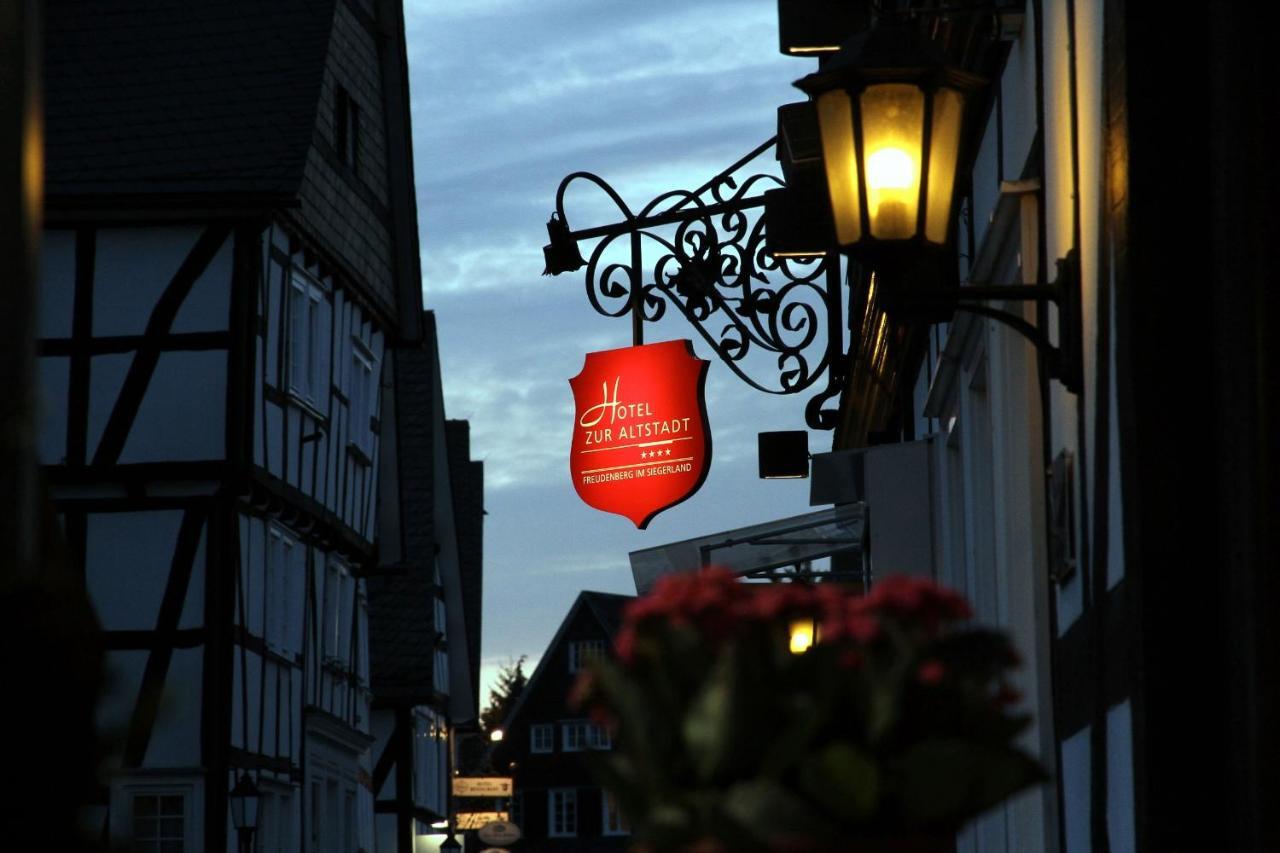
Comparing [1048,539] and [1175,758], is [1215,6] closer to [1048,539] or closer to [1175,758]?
[1175,758]

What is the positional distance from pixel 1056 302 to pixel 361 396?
66.4 feet

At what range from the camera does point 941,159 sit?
16.8ft

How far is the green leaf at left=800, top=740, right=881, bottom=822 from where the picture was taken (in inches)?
83.0

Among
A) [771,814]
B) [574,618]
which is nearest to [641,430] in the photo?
[771,814]

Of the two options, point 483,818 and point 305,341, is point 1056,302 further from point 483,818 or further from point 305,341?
point 483,818

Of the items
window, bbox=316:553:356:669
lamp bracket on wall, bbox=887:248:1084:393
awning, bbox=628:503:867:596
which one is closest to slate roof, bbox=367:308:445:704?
window, bbox=316:553:356:669

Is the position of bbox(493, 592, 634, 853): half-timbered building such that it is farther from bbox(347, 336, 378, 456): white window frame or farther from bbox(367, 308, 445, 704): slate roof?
bbox(347, 336, 378, 456): white window frame

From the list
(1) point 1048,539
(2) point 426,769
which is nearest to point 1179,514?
(1) point 1048,539

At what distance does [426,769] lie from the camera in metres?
34.1

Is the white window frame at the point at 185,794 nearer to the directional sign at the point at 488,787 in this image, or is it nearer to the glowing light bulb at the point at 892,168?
the directional sign at the point at 488,787

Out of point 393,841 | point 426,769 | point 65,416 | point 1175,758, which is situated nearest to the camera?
point 1175,758

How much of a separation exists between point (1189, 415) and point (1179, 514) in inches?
7.1

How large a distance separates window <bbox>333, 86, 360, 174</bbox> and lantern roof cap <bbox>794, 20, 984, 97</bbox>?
18131 mm

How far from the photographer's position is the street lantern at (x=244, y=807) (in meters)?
18.7
